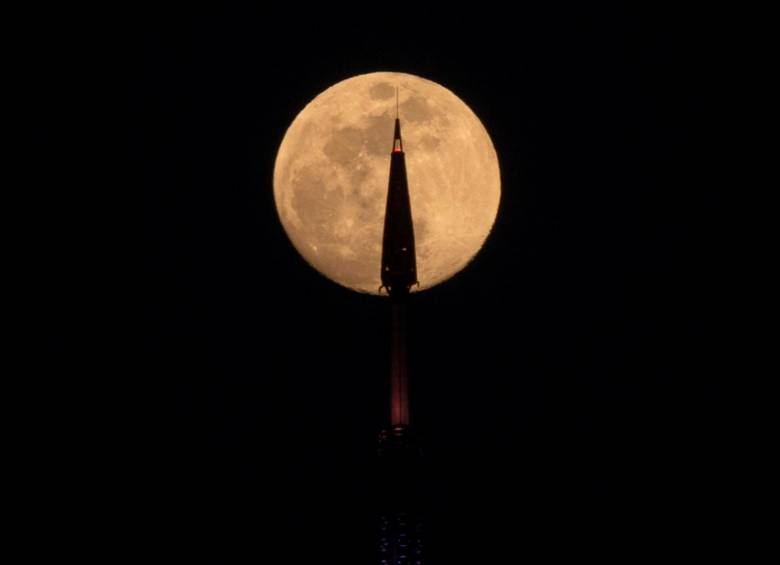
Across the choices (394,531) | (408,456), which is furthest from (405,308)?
(394,531)

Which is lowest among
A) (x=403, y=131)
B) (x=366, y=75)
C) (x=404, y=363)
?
(x=404, y=363)

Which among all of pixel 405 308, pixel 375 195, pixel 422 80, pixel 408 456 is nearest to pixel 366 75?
pixel 422 80

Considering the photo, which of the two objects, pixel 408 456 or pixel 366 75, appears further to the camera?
pixel 366 75

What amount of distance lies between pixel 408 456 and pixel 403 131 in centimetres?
466

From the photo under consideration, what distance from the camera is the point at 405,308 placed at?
17.4 m

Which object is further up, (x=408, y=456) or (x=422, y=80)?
(x=422, y=80)

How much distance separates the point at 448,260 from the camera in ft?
57.3

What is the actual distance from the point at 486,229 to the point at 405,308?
1.68 meters

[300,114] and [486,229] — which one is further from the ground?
[300,114]

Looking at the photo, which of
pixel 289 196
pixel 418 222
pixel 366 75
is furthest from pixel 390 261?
pixel 366 75

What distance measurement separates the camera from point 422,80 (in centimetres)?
1797

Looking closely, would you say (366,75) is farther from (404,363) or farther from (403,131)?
(404,363)

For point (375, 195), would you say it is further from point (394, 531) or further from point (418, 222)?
point (394, 531)

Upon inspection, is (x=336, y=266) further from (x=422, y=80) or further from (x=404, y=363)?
(x=422, y=80)
